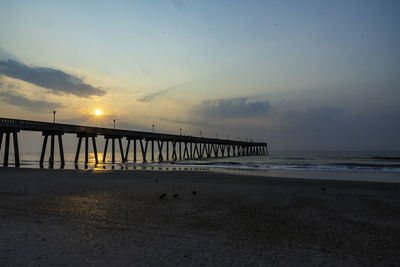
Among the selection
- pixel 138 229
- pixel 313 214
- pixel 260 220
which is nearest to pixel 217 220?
pixel 260 220

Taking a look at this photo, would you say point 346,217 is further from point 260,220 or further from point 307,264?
point 307,264

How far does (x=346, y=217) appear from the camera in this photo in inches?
268

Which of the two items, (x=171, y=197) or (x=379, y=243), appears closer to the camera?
(x=379, y=243)

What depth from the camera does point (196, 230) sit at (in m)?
5.42

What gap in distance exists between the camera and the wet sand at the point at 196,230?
3959 mm

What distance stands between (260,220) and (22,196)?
27.7 feet

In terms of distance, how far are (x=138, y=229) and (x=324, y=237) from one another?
3.88 metres

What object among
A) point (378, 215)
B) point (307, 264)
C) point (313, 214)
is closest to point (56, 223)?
point (307, 264)

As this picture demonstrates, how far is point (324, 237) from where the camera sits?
512 centimetres

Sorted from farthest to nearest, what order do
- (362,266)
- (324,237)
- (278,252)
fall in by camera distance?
(324,237) → (278,252) → (362,266)

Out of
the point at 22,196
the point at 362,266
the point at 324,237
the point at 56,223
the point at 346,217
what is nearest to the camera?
the point at 362,266

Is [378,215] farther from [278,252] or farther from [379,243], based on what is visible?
[278,252]

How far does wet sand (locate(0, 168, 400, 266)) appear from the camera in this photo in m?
3.96

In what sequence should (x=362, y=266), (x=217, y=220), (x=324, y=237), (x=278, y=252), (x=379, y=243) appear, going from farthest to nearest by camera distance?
(x=217, y=220) → (x=324, y=237) → (x=379, y=243) → (x=278, y=252) → (x=362, y=266)
